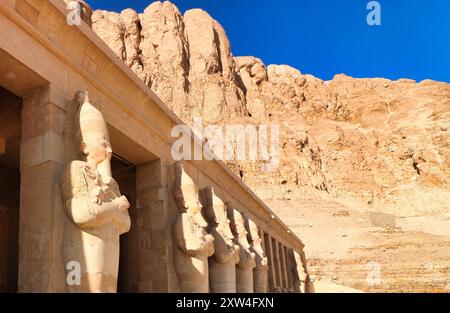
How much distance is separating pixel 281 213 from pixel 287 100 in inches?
912

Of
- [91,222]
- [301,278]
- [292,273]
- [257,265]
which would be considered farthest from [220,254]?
[301,278]

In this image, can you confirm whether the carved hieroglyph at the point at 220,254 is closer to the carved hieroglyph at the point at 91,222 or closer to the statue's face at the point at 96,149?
the carved hieroglyph at the point at 91,222

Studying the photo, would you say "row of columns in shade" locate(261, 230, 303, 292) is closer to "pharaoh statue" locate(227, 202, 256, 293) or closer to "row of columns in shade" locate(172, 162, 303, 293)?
"row of columns in shade" locate(172, 162, 303, 293)

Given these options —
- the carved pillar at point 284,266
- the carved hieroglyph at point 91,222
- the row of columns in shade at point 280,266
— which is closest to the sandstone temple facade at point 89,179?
the carved hieroglyph at point 91,222

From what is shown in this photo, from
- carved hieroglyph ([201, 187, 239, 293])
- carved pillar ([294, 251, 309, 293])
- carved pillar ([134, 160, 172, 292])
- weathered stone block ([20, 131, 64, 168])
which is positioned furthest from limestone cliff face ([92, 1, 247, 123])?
weathered stone block ([20, 131, 64, 168])

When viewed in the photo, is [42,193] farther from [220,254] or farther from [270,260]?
[270,260]

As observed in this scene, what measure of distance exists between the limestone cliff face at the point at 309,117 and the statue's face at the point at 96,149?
40087 mm

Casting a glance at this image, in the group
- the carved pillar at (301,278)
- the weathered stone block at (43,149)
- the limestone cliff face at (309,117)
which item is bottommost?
the carved pillar at (301,278)

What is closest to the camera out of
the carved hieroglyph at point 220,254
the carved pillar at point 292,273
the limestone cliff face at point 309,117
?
the carved hieroglyph at point 220,254

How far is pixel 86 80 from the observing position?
5.78m

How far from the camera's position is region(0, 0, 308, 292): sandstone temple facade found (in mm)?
4621

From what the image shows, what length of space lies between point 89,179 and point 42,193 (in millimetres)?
483

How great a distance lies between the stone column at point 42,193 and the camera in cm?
454

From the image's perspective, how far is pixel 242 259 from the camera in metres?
9.52
